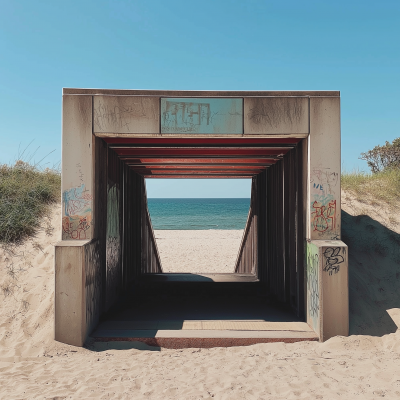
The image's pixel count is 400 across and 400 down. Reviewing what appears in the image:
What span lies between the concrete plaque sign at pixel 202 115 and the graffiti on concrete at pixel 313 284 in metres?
2.43

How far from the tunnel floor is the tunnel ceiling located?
3322 mm

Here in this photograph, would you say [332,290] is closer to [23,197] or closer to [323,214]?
[323,214]

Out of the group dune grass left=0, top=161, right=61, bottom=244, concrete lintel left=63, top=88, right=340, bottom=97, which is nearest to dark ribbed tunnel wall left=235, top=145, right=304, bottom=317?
concrete lintel left=63, top=88, right=340, bottom=97

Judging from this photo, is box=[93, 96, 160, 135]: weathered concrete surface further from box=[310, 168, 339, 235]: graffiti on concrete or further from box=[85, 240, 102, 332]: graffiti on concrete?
box=[310, 168, 339, 235]: graffiti on concrete

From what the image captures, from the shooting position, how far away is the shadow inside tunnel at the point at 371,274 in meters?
6.02

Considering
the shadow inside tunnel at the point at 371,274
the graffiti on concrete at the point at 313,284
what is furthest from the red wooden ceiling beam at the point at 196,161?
the graffiti on concrete at the point at 313,284

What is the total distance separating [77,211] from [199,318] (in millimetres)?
3049

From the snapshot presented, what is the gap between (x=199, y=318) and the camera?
6598mm

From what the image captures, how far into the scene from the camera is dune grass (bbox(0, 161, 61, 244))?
809 cm

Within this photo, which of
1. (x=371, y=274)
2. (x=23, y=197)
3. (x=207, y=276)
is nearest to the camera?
(x=371, y=274)

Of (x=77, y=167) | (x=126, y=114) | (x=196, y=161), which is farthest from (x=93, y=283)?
(x=196, y=161)

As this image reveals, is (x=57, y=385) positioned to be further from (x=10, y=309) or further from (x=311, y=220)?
(x=311, y=220)

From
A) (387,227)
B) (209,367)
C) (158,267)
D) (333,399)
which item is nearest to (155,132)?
(209,367)

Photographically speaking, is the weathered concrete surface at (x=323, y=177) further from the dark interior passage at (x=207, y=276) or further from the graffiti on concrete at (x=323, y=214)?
the dark interior passage at (x=207, y=276)
